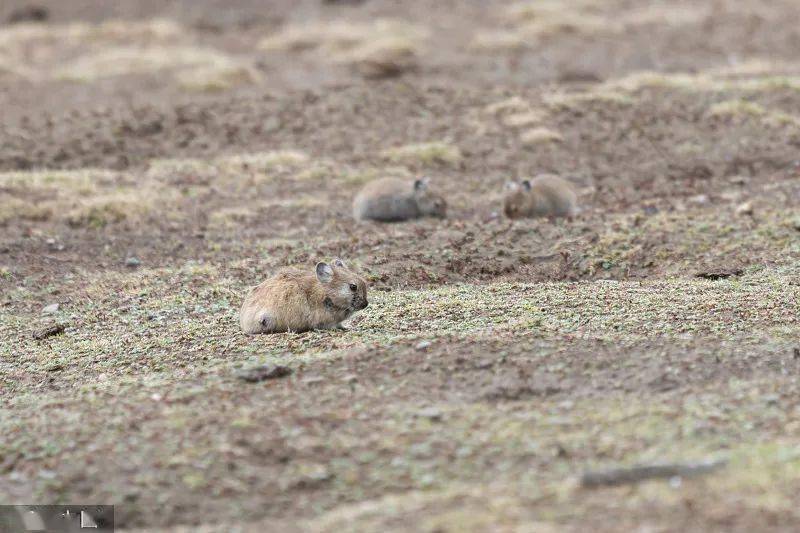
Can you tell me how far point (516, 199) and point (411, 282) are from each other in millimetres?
3083

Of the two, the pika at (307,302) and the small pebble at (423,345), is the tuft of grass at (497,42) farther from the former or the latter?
the small pebble at (423,345)

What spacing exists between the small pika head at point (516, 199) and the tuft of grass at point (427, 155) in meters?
3.00

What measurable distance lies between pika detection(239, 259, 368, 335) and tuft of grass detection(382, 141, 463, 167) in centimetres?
777

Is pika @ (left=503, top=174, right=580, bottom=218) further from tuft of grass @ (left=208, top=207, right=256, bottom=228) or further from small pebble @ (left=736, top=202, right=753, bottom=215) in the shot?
tuft of grass @ (left=208, top=207, right=256, bottom=228)

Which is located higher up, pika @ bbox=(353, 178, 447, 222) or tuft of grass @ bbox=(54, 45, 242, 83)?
tuft of grass @ bbox=(54, 45, 242, 83)

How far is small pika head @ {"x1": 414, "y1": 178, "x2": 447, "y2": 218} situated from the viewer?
12219mm

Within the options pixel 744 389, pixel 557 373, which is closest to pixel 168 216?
pixel 557 373

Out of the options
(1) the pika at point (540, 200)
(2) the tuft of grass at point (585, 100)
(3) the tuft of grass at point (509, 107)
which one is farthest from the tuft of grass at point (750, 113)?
(1) the pika at point (540, 200)

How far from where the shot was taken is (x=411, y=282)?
9.40 m

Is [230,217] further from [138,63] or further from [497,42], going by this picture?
[497,42]

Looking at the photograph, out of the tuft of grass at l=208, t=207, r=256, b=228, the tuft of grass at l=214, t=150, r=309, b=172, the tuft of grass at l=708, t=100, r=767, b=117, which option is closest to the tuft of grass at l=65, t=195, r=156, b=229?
the tuft of grass at l=208, t=207, r=256, b=228

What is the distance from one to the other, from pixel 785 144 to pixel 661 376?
10.00m

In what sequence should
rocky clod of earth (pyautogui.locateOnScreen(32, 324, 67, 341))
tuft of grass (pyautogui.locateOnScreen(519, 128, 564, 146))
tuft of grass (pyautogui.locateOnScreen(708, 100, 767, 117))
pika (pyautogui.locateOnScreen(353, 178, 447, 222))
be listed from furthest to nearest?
tuft of grass (pyautogui.locateOnScreen(708, 100, 767, 117)), tuft of grass (pyautogui.locateOnScreen(519, 128, 564, 146)), pika (pyautogui.locateOnScreen(353, 178, 447, 222)), rocky clod of earth (pyautogui.locateOnScreen(32, 324, 67, 341))

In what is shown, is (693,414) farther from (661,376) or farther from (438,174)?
(438,174)
